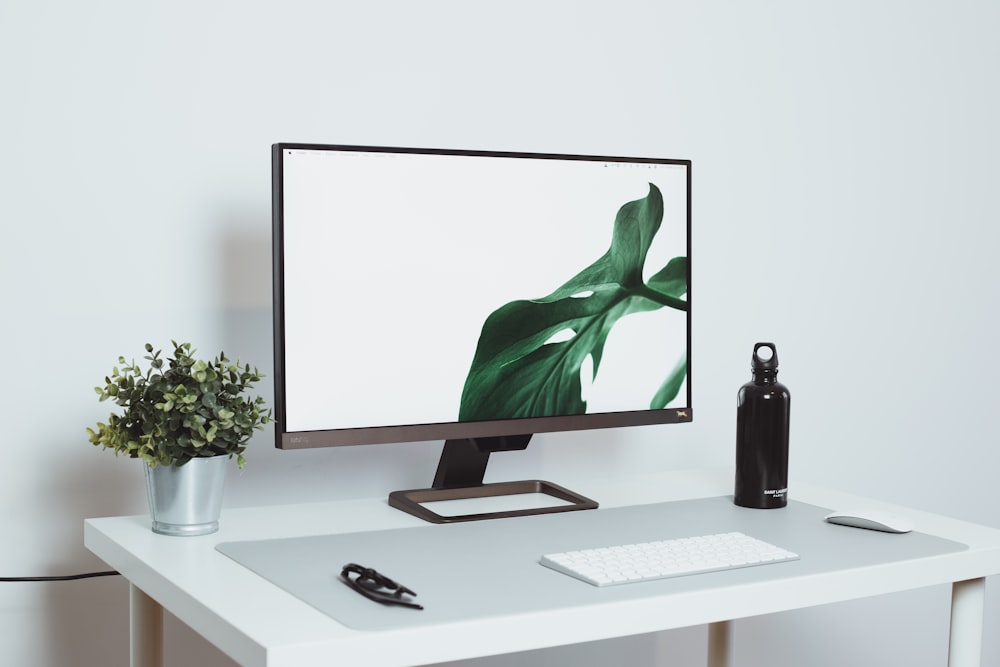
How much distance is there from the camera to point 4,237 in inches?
59.7

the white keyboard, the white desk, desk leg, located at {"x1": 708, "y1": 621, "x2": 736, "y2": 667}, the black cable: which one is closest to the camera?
the white desk

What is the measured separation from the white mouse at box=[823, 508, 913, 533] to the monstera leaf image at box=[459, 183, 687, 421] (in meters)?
0.32

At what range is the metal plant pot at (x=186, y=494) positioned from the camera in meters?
1.31

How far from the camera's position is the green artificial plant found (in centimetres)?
129

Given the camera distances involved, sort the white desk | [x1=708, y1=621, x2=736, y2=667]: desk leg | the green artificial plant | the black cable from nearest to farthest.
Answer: the white desk < the green artificial plant < the black cable < [x1=708, y1=621, x2=736, y2=667]: desk leg

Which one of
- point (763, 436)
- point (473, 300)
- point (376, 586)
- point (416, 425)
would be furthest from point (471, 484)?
point (376, 586)

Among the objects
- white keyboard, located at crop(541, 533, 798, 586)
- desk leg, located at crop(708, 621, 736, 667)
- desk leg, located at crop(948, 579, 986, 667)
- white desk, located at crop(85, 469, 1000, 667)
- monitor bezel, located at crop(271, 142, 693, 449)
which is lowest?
desk leg, located at crop(708, 621, 736, 667)

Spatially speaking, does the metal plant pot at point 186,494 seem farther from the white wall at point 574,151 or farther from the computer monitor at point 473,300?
the white wall at point 574,151

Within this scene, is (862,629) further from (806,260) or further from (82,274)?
(82,274)

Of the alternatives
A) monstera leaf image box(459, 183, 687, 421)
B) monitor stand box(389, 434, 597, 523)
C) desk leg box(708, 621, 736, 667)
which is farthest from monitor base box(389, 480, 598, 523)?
desk leg box(708, 621, 736, 667)

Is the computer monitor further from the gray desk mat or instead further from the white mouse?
the white mouse

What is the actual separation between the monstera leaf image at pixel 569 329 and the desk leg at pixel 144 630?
0.46m

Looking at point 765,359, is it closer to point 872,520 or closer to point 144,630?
point 872,520

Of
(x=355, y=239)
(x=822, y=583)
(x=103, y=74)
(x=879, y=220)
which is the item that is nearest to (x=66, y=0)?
(x=103, y=74)
